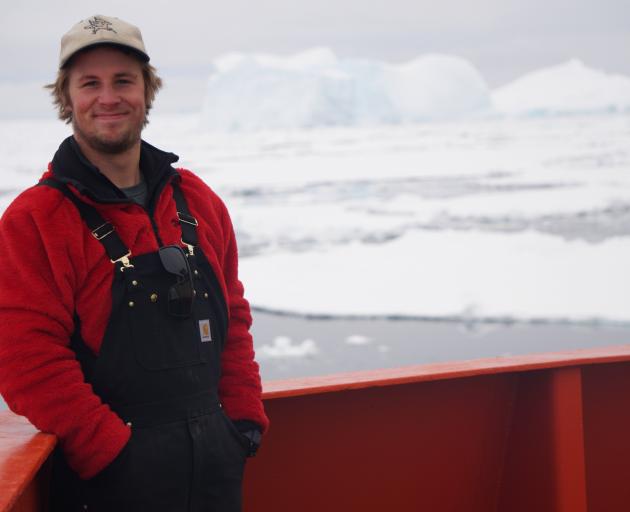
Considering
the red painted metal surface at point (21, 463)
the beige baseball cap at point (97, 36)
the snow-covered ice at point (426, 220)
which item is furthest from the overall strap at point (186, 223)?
the snow-covered ice at point (426, 220)

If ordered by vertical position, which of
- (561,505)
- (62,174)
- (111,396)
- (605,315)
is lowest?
(605,315)

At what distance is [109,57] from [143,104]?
90mm

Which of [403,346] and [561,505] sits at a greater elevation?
[561,505]

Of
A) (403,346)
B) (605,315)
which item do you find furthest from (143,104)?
(605,315)

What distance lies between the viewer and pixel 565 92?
1650 inches

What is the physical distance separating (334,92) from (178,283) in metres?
29.7

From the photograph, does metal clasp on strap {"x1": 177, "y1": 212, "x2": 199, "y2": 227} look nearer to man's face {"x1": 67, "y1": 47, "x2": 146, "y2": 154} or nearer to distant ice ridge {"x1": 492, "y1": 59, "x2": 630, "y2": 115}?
man's face {"x1": 67, "y1": 47, "x2": 146, "y2": 154}

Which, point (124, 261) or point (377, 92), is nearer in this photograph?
point (124, 261)

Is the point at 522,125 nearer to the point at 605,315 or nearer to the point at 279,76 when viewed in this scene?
the point at 279,76

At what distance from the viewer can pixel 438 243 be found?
13.4 meters

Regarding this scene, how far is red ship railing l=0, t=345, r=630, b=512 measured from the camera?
1759mm

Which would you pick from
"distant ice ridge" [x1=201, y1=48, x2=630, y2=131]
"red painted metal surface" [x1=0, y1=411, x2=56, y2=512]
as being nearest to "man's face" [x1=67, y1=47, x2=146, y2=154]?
"red painted metal surface" [x1=0, y1=411, x2=56, y2=512]

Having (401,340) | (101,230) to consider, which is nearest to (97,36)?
(101,230)

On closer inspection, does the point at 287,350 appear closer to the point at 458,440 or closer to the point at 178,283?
the point at 458,440
